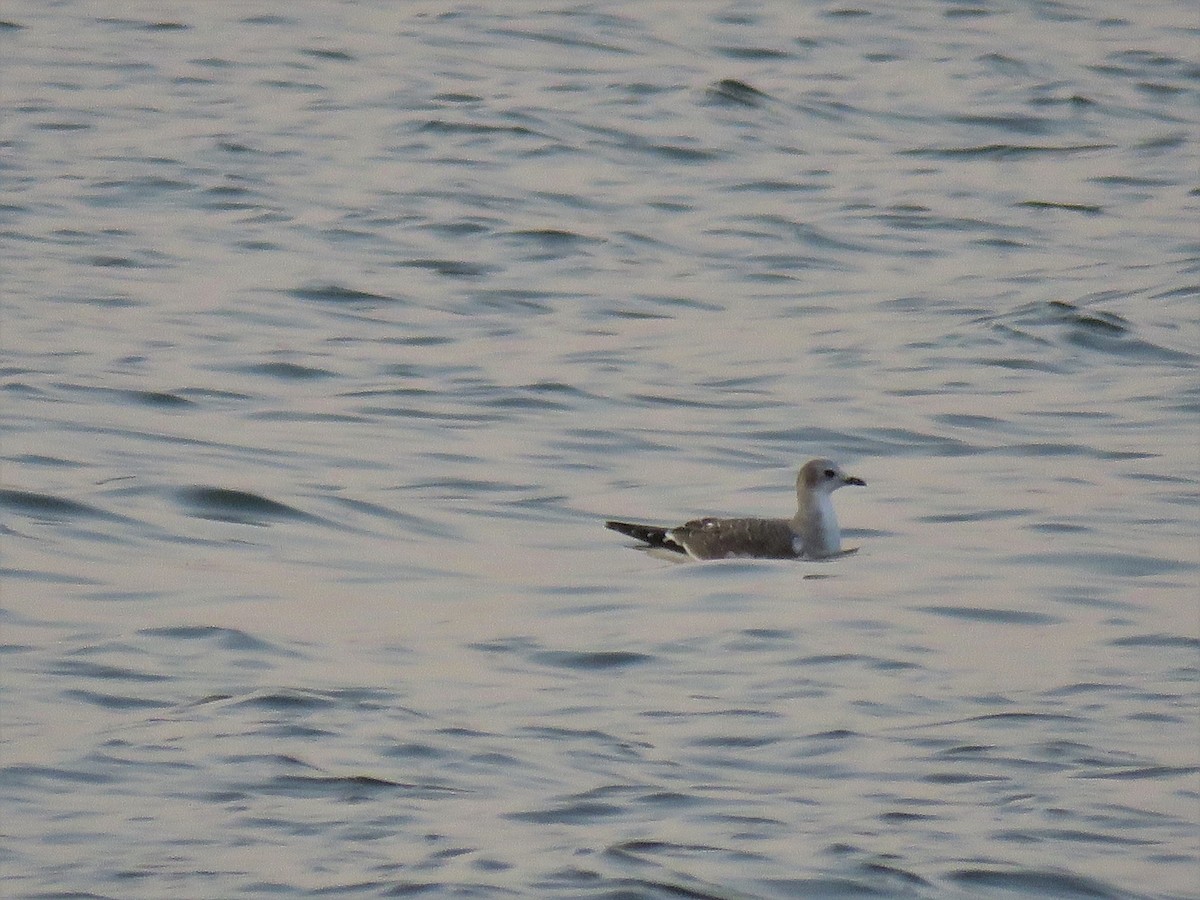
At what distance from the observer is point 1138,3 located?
30016 millimetres

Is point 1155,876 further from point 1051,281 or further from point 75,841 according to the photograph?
point 1051,281

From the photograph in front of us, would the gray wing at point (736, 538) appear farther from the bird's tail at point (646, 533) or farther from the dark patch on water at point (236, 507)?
the dark patch on water at point (236, 507)

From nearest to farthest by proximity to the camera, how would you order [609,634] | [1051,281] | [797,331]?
[609,634] → [797,331] → [1051,281]

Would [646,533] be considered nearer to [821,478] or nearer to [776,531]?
[776,531]

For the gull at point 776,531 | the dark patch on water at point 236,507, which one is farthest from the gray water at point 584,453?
the gull at point 776,531

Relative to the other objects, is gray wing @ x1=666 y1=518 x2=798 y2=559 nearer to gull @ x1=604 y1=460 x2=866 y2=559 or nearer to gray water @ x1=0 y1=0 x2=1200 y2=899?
gull @ x1=604 y1=460 x2=866 y2=559

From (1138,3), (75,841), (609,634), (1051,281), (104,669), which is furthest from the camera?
(1138,3)

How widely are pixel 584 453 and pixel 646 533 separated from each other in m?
1.99

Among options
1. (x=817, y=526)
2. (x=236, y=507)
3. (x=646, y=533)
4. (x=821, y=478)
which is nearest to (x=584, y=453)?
(x=821, y=478)

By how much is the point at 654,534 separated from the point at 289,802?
13.4ft

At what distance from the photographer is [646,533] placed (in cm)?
1169

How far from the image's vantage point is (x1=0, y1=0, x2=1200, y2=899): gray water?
7.83m

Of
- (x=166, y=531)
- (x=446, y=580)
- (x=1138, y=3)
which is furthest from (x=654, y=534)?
(x=1138, y=3)

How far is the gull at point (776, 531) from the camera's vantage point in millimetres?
11711
